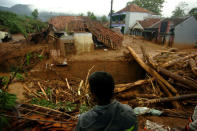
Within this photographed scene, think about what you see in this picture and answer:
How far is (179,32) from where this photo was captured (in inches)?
699

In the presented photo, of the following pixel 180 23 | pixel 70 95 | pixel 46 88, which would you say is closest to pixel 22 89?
pixel 46 88

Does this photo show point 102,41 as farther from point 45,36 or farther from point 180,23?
point 180,23

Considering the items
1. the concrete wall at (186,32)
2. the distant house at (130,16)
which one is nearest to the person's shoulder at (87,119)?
the concrete wall at (186,32)

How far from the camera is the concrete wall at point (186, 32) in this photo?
17.7 meters

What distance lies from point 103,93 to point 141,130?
2.64 metres

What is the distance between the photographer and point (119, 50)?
13648 mm

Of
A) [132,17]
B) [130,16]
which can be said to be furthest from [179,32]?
[130,16]

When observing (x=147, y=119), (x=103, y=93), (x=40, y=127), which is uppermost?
(x=103, y=93)

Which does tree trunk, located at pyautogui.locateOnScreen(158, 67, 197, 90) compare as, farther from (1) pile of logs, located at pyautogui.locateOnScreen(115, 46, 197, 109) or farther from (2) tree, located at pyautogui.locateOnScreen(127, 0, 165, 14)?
(2) tree, located at pyautogui.locateOnScreen(127, 0, 165, 14)

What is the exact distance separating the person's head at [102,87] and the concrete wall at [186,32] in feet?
69.0

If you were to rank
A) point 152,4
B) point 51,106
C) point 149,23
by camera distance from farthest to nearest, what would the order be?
point 152,4, point 149,23, point 51,106

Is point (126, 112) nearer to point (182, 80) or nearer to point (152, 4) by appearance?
point (182, 80)

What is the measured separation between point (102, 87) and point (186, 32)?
75.8 ft

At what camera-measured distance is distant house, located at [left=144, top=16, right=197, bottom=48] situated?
57.6 feet
